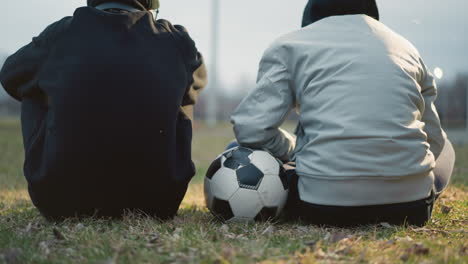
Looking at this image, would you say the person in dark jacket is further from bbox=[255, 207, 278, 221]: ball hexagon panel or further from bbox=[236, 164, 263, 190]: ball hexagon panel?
bbox=[255, 207, 278, 221]: ball hexagon panel

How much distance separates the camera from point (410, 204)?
2.87m

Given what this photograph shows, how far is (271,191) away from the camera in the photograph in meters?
3.02

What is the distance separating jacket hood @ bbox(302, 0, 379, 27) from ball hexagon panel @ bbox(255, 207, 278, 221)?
1.34 metres

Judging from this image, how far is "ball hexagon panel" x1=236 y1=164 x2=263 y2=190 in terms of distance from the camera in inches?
119

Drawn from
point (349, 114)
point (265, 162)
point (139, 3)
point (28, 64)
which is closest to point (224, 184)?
point (265, 162)

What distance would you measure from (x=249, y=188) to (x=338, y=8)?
4.45 ft

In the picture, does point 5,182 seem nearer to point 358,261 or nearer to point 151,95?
point 151,95

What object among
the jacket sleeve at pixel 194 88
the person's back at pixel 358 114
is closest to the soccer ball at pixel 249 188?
the person's back at pixel 358 114

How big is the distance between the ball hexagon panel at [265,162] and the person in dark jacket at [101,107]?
520 mm

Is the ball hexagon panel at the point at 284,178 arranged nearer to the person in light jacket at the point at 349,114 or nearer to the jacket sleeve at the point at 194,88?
the person in light jacket at the point at 349,114

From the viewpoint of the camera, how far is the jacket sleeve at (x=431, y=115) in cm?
308

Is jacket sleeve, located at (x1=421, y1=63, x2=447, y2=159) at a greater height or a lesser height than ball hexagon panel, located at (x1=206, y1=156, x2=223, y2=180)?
greater

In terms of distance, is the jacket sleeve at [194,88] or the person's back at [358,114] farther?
the jacket sleeve at [194,88]

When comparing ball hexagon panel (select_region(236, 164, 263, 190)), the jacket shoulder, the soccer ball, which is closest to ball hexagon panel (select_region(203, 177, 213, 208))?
the soccer ball
